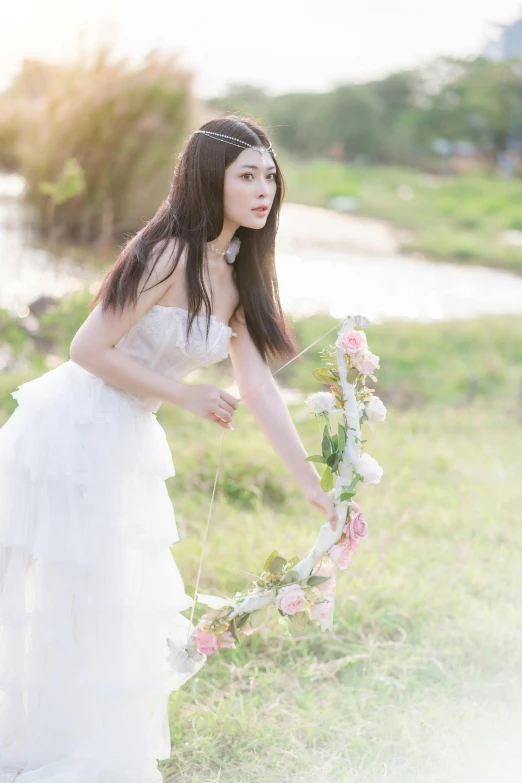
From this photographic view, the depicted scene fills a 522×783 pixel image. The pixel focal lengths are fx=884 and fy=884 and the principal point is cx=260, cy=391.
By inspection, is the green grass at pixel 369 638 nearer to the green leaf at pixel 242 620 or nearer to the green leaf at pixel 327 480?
the green leaf at pixel 242 620

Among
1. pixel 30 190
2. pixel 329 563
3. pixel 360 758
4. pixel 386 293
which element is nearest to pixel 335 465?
pixel 329 563

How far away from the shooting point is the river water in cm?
639

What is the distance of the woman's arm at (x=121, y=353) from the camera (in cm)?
177

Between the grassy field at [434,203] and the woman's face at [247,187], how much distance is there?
8813 mm

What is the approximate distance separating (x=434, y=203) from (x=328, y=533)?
14194 millimetres

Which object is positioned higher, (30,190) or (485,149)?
(485,149)

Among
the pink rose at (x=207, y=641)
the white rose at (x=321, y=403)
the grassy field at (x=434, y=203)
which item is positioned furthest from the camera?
the grassy field at (x=434, y=203)

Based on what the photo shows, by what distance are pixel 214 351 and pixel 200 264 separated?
0.61ft

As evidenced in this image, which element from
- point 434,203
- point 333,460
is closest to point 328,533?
point 333,460

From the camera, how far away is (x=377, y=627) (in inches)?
108

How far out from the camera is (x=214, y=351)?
1.87 metres

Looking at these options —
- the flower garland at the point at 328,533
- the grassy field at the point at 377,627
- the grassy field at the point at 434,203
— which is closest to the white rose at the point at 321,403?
the flower garland at the point at 328,533

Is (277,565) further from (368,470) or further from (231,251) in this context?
(231,251)

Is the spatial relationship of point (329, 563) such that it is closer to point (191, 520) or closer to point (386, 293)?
point (191, 520)
